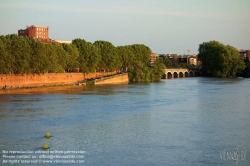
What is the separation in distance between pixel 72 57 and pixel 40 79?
644 cm

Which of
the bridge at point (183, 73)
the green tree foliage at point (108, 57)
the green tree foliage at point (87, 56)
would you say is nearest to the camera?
the green tree foliage at point (87, 56)

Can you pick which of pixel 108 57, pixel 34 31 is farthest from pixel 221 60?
pixel 34 31

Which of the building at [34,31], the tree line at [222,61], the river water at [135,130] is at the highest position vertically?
the building at [34,31]

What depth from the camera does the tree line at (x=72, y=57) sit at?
42.0 metres

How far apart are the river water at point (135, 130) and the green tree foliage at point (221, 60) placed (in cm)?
4453

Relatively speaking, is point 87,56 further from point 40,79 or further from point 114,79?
point 40,79

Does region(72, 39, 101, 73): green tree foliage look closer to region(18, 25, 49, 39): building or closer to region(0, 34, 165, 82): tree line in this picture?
region(0, 34, 165, 82): tree line

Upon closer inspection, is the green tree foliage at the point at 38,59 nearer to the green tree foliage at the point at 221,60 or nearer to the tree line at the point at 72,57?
the tree line at the point at 72,57

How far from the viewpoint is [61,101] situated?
29906mm

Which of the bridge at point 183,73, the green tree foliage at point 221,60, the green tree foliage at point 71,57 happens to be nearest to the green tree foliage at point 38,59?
the green tree foliage at point 71,57

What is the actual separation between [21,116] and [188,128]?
840 centimetres

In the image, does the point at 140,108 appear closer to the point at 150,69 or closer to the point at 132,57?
the point at 150,69

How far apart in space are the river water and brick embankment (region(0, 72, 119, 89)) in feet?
46.0

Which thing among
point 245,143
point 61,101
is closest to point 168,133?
point 245,143
